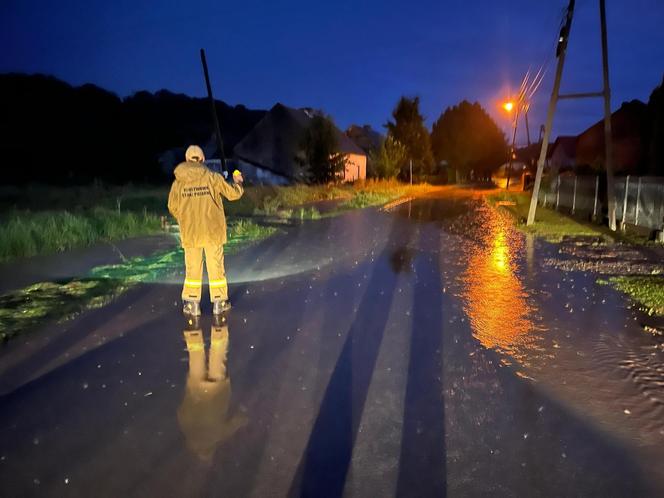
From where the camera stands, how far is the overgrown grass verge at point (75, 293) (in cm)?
632

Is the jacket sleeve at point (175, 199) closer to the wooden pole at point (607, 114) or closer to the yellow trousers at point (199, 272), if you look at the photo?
the yellow trousers at point (199, 272)

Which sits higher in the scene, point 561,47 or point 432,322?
point 561,47

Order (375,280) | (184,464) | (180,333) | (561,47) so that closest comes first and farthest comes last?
(184,464)
(180,333)
(375,280)
(561,47)

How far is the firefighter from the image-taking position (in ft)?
20.6

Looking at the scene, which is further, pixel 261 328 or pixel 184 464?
pixel 261 328

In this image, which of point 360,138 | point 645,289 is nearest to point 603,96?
point 645,289

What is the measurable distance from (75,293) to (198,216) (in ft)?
8.77

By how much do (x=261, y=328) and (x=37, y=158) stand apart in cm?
3441

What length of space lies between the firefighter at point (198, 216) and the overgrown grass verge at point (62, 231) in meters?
5.26

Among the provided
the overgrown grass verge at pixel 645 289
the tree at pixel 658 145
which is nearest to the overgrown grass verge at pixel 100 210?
the overgrown grass verge at pixel 645 289

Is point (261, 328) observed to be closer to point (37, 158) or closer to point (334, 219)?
point (334, 219)

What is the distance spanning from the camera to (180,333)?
5871 millimetres

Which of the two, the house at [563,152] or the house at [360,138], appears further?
the house at [360,138]

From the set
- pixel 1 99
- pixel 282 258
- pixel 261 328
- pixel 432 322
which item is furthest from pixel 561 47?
pixel 1 99
